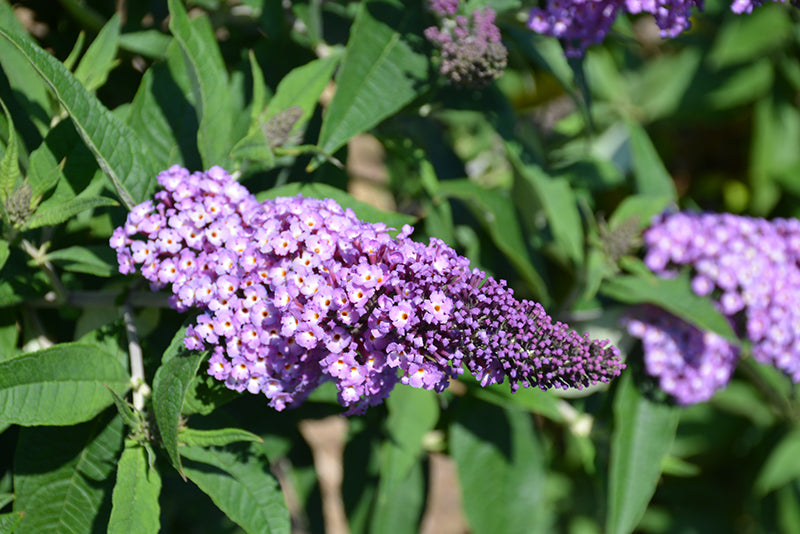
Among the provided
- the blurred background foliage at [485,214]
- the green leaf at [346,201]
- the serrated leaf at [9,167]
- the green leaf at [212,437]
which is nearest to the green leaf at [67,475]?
the blurred background foliage at [485,214]

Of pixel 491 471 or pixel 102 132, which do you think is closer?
pixel 102 132

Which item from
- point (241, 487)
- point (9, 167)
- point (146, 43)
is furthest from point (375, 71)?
point (241, 487)

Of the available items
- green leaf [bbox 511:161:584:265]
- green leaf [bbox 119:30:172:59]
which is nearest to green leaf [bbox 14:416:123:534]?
green leaf [bbox 119:30:172:59]

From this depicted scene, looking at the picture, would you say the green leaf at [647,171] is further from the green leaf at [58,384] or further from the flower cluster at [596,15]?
the green leaf at [58,384]

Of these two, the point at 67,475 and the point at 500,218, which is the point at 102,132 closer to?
the point at 67,475

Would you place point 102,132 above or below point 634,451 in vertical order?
above

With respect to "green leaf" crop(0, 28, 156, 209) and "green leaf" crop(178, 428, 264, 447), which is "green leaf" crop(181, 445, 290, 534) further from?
"green leaf" crop(0, 28, 156, 209)
